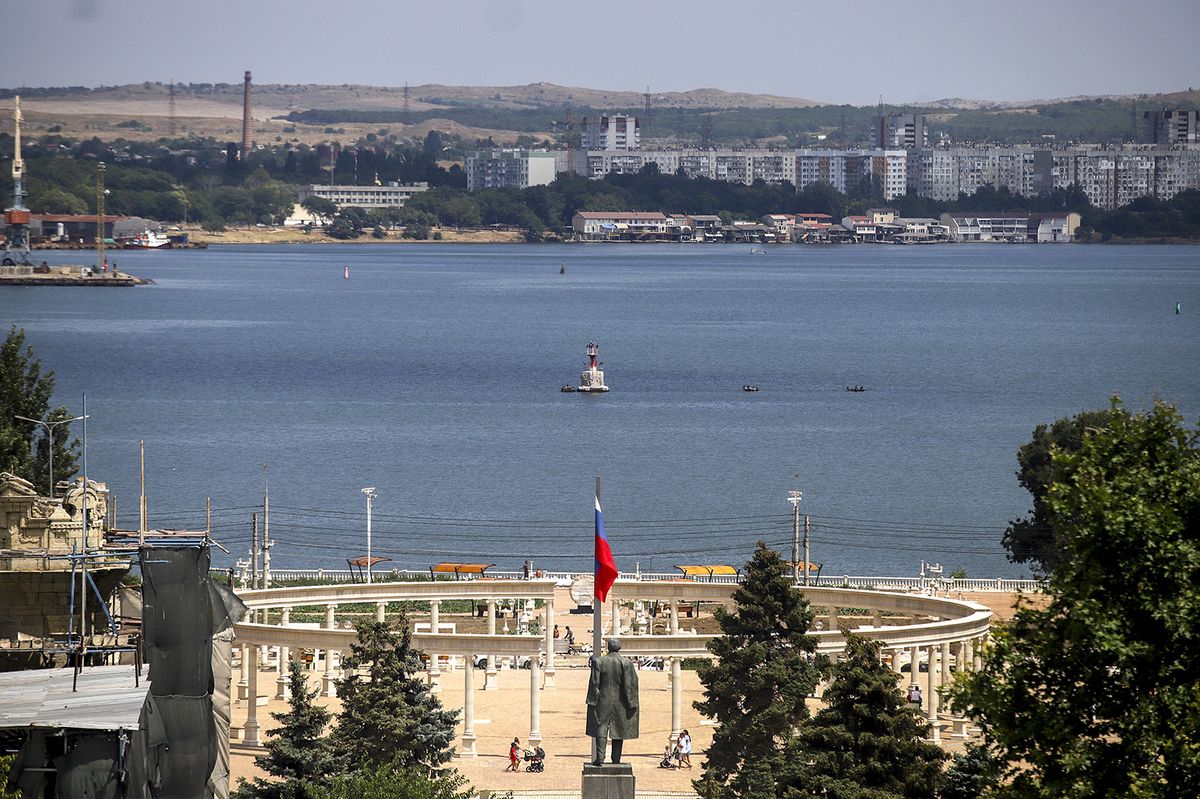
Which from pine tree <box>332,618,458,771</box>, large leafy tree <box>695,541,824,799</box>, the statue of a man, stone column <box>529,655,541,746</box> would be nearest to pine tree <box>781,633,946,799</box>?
large leafy tree <box>695,541,824,799</box>

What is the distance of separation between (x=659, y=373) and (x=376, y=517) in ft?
181

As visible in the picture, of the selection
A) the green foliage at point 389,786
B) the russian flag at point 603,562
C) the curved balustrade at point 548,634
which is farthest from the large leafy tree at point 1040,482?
the russian flag at point 603,562

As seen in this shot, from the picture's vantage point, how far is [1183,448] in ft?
73.2

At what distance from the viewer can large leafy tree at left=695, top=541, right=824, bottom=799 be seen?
30.2m

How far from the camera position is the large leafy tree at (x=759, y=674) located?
30.2m

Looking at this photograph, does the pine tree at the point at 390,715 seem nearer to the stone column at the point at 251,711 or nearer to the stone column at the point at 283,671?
the stone column at the point at 251,711

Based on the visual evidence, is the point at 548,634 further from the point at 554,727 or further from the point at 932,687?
the point at 932,687

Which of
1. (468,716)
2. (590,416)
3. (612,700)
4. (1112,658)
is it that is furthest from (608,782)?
(590,416)

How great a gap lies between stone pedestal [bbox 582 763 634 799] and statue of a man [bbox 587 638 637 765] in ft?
2.46

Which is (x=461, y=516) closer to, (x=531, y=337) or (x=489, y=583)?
(x=489, y=583)

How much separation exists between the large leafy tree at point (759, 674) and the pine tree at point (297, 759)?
527cm

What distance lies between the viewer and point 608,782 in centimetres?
2152

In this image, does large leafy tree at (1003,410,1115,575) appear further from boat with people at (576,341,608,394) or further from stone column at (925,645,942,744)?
boat with people at (576,341,608,394)

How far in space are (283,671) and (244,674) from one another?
30.3 inches
